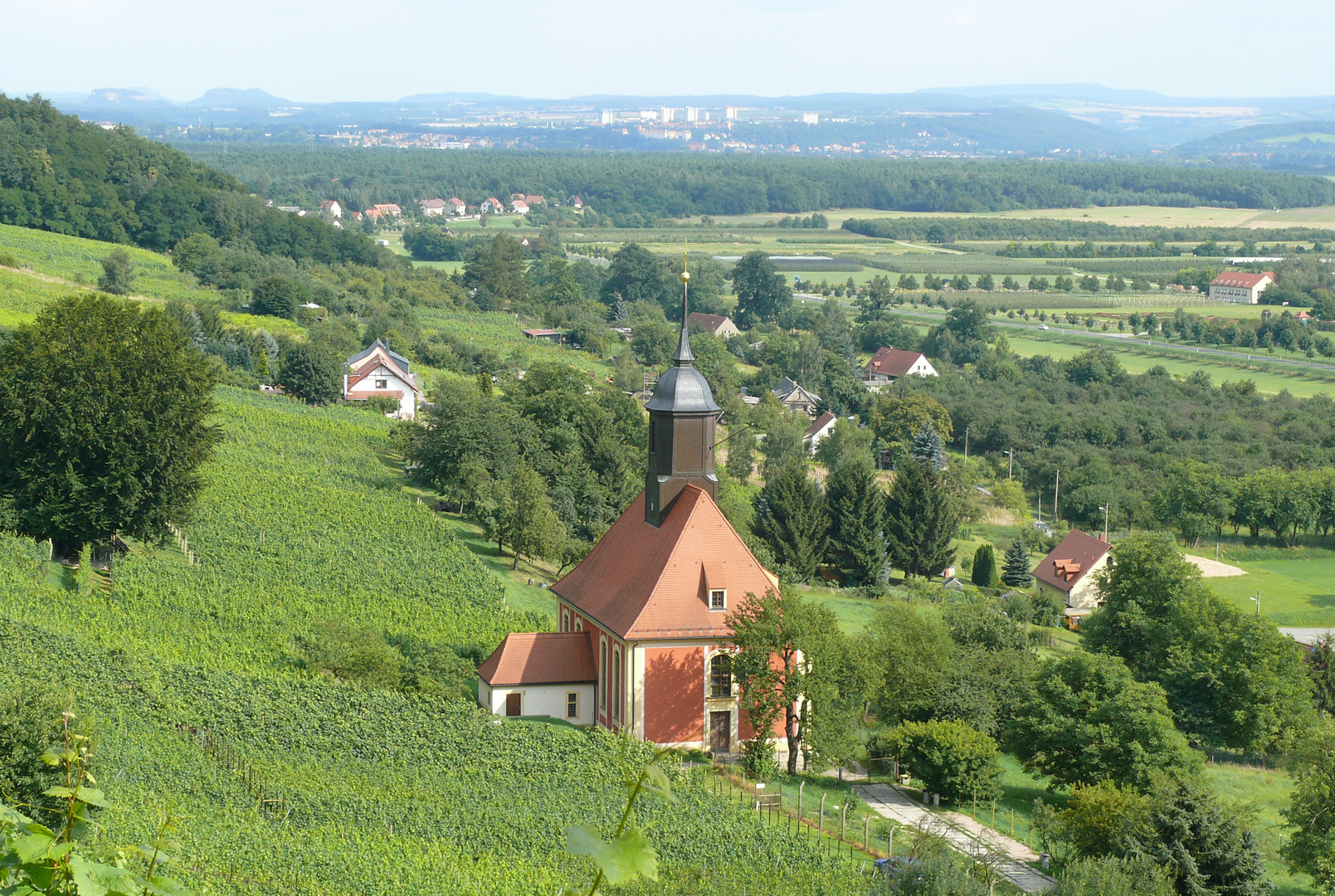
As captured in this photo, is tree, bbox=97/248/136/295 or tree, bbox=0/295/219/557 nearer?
tree, bbox=0/295/219/557

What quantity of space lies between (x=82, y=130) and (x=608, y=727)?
86756 mm

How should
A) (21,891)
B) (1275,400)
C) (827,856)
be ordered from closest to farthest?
(21,891) → (827,856) → (1275,400)

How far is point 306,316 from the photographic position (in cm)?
8275

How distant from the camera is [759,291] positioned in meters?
126

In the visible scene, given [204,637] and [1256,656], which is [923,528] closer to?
[1256,656]

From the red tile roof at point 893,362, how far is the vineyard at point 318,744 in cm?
6721

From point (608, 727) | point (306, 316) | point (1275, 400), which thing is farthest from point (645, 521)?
point (1275, 400)

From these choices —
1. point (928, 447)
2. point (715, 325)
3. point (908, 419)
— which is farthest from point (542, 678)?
point (715, 325)

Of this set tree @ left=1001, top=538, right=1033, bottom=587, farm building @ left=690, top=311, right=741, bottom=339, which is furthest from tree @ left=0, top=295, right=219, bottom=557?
farm building @ left=690, top=311, right=741, bottom=339

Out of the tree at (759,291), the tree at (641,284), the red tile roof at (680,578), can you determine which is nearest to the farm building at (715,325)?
the tree at (759,291)

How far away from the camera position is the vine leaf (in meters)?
3.75

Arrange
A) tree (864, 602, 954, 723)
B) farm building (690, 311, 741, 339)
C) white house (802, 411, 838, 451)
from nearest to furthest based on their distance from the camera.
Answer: tree (864, 602, 954, 723) < white house (802, 411, 838, 451) < farm building (690, 311, 741, 339)

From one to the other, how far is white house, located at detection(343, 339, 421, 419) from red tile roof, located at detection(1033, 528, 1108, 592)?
3020cm

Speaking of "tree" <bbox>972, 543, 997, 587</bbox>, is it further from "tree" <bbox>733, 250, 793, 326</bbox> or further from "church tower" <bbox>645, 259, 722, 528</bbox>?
"tree" <bbox>733, 250, 793, 326</bbox>
